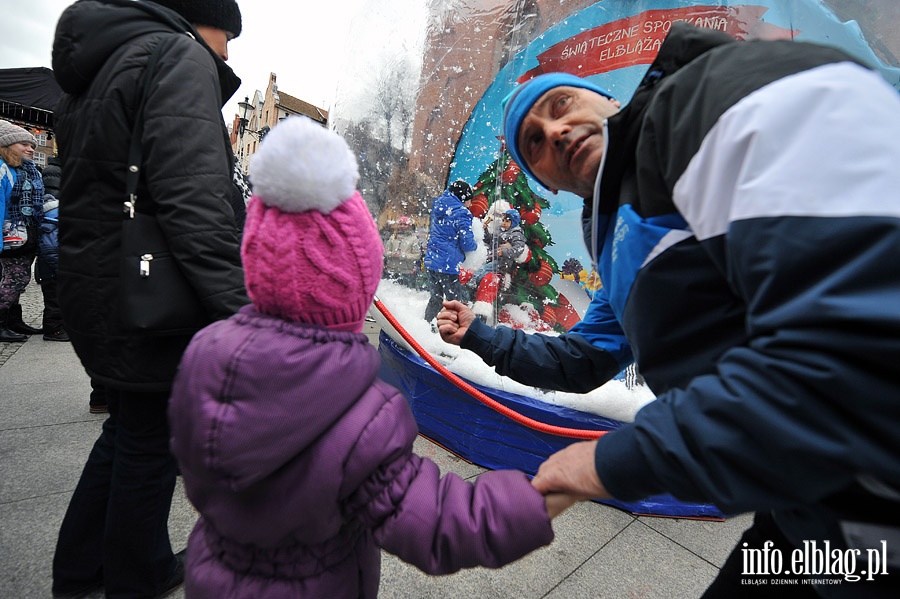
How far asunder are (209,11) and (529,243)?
8.65 feet

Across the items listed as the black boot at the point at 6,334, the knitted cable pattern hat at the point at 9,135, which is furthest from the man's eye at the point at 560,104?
the black boot at the point at 6,334

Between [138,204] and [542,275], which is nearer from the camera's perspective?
[138,204]

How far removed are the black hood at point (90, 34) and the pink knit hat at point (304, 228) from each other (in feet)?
3.30

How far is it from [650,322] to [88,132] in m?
1.64

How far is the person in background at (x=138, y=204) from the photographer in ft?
4.54

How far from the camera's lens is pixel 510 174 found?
3.86 meters

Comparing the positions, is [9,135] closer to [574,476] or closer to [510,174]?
[510,174]

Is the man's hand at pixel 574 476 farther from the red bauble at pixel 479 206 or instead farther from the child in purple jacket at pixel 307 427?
the red bauble at pixel 479 206

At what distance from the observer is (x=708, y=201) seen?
0.75m

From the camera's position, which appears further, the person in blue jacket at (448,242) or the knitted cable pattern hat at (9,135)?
the knitted cable pattern hat at (9,135)

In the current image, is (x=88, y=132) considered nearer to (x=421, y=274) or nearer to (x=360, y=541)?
(x=360, y=541)

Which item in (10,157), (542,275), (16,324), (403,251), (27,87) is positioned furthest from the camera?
(27,87)

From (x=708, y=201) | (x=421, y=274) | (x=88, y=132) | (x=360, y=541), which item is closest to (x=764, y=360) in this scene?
(x=708, y=201)

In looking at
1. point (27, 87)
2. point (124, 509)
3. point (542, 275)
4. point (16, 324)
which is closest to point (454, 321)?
point (124, 509)
